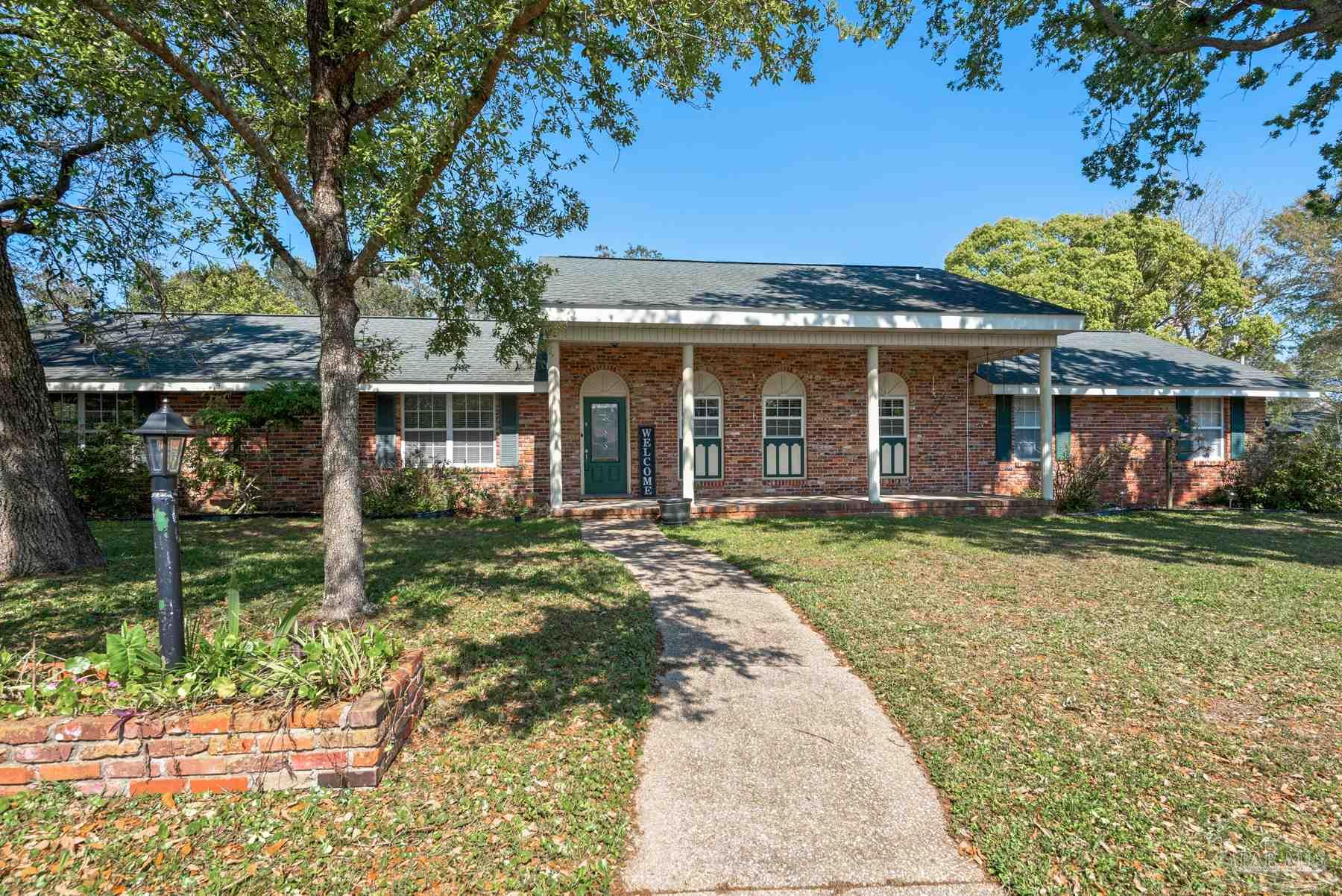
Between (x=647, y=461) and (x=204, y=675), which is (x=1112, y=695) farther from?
(x=647, y=461)

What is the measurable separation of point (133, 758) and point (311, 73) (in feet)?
17.0

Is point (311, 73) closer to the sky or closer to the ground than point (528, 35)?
closer to the ground

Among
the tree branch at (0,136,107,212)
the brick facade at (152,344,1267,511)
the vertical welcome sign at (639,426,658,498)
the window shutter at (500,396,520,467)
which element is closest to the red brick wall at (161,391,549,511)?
the brick facade at (152,344,1267,511)

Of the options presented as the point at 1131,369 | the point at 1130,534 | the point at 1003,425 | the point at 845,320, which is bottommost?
the point at 1130,534

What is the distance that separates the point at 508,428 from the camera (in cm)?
1233

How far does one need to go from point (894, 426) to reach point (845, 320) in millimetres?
3772

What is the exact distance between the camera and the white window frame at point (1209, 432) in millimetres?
14359

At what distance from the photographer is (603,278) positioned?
1268 cm

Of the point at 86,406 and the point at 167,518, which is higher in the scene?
the point at 86,406

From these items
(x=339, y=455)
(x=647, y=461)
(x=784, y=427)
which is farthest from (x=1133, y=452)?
(x=339, y=455)

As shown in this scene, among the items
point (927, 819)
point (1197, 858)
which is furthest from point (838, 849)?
point (1197, 858)

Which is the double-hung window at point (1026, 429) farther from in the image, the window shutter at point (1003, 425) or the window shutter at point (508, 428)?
the window shutter at point (508, 428)

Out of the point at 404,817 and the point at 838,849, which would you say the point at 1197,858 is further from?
the point at 404,817

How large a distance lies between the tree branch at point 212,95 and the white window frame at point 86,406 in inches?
364
